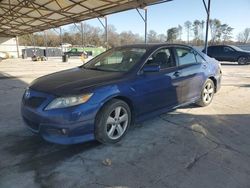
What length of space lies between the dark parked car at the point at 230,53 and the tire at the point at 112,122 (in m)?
17.9

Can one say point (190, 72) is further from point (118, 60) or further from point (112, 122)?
point (112, 122)

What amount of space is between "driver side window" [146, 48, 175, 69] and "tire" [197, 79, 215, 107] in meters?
1.32

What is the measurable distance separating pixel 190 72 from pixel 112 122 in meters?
2.13

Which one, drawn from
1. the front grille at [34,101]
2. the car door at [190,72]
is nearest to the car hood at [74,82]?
the front grille at [34,101]

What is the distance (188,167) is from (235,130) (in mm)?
1672

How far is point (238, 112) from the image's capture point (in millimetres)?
5410

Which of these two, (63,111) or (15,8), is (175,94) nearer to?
(63,111)

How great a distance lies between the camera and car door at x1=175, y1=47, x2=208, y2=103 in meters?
4.85

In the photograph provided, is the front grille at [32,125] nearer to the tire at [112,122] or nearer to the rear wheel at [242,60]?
the tire at [112,122]

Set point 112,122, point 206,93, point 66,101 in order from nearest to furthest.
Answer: point 66,101
point 112,122
point 206,93

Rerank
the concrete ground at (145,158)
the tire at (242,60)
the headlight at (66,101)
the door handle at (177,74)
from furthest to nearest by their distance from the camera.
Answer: the tire at (242,60), the door handle at (177,74), the headlight at (66,101), the concrete ground at (145,158)

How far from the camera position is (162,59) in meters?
4.56

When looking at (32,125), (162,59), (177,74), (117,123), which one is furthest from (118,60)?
(32,125)

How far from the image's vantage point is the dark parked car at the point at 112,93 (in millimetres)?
3311
